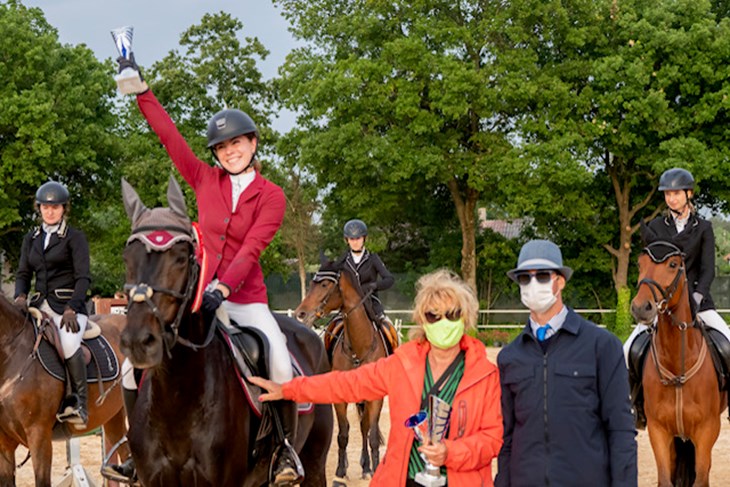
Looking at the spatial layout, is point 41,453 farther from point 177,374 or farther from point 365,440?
point 365,440

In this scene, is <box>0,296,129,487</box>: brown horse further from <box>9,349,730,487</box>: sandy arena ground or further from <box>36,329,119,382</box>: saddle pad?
<box>9,349,730,487</box>: sandy arena ground

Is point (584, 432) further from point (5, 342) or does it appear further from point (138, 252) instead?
point (5, 342)

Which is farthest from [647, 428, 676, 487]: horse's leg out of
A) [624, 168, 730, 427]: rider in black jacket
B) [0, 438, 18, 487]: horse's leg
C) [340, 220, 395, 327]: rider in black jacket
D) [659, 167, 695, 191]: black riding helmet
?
[0, 438, 18, 487]: horse's leg

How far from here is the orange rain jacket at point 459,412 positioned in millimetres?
3908

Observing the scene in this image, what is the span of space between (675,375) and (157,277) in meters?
5.27

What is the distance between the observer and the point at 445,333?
3.99 metres

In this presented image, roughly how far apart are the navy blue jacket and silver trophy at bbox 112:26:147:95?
8.03 feet

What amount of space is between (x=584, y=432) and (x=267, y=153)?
37711 mm

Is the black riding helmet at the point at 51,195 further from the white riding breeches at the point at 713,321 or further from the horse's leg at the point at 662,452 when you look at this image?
the horse's leg at the point at 662,452

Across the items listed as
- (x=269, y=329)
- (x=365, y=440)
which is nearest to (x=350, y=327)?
(x=365, y=440)

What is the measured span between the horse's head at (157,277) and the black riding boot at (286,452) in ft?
4.01

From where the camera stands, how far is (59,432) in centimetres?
850

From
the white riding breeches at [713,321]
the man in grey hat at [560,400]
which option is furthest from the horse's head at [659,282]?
the man in grey hat at [560,400]

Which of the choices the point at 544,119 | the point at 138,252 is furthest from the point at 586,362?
the point at 544,119
